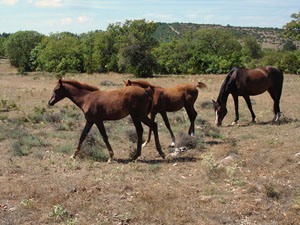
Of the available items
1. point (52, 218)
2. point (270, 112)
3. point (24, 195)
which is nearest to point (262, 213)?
point (52, 218)

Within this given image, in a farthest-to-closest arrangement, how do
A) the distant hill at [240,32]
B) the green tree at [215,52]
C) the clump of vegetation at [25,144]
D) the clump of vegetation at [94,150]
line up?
the distant hill at [240,32] → the green tree at [215,52] → the clump of vegetation at [25,144] → the clump of vegetation at [94,150]

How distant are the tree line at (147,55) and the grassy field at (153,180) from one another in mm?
27588

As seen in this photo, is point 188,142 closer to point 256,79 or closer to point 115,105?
point 115,105

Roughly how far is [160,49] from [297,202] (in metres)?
41.2

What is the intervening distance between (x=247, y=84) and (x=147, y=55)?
26.1 meters

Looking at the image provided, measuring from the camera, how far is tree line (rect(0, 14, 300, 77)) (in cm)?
3854

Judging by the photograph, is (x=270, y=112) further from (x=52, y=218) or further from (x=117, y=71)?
(x=117, y=71)

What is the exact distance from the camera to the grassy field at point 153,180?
5309mm

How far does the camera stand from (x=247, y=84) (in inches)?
524

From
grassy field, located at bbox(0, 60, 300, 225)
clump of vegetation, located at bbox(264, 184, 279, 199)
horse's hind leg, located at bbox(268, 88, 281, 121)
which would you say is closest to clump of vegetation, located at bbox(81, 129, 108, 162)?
grassy field, located at bbox(0, 60, 300, 225)

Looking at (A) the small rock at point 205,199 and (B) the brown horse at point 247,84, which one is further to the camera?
(B) the brown horse at point 247,84

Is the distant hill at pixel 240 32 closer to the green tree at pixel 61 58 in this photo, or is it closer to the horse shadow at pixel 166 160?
the green tree at pixel 61 58

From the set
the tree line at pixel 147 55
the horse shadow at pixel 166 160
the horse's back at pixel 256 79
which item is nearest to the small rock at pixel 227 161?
the horse shadow at pixel 166 160

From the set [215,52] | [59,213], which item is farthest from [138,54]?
[59,213]
